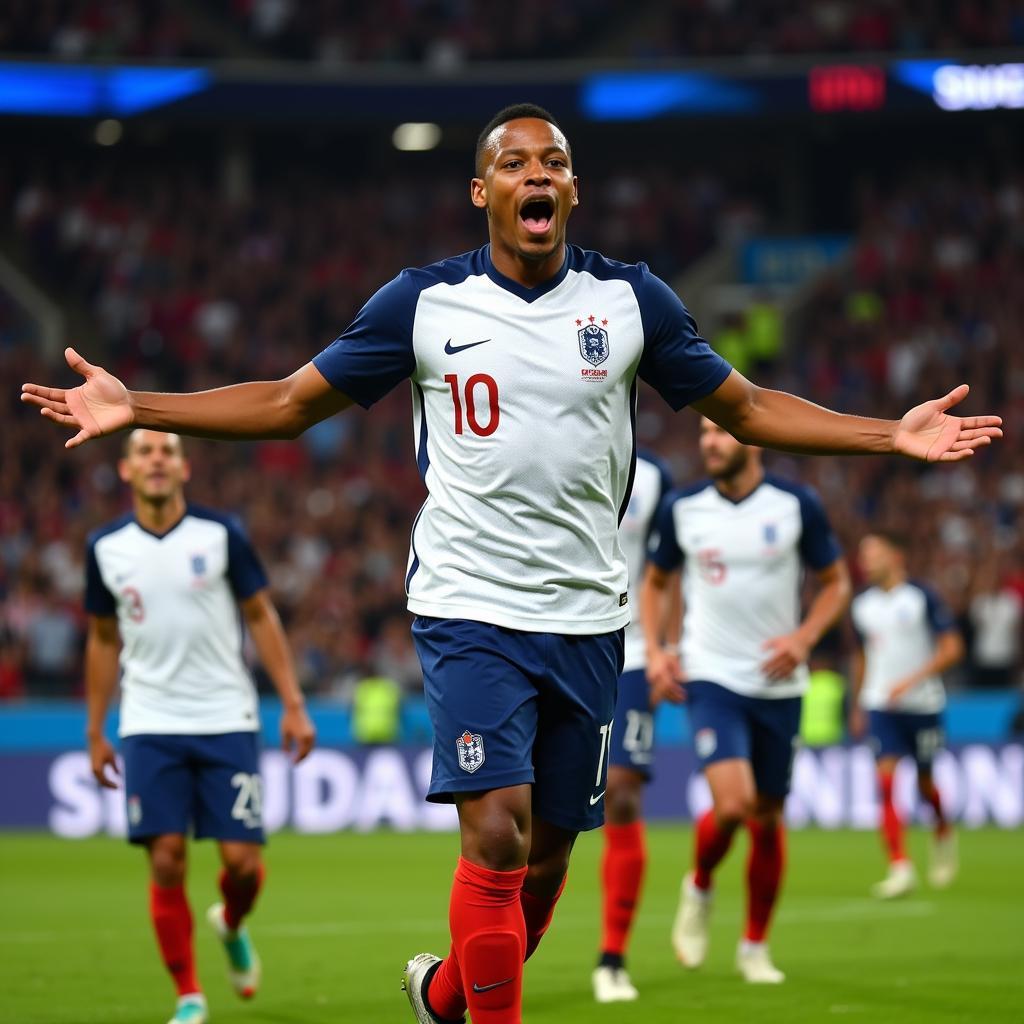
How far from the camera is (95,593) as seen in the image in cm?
879

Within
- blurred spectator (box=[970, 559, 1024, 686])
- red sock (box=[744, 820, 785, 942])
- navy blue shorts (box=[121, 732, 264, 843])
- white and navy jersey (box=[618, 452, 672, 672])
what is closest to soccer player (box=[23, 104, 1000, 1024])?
navy blue shorts (box=[121, 732, 264, 843])

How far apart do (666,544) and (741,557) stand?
0.38m

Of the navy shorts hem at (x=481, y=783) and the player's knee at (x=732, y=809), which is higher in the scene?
the navy shorts hem at (x=481, y=783)

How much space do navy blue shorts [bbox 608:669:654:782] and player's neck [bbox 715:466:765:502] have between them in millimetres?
1024

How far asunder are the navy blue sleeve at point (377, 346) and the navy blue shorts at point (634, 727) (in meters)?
3.88

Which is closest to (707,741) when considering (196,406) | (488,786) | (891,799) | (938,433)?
(938,433)

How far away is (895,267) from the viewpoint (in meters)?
30.1

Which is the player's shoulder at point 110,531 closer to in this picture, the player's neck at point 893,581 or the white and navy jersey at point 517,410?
→ the white and navy jersey at point 517,410

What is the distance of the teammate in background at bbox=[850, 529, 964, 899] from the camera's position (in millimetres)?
14523

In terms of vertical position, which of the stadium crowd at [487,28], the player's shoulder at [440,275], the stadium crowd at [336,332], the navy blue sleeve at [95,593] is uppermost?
the stadium crowd at [487,28]

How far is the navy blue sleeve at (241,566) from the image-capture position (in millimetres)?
8797

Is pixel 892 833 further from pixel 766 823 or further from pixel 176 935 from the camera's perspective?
pixel 176 935

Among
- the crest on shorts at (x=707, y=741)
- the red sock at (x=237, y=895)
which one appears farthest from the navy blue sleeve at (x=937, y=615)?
the red sock at (x=237, y=895)

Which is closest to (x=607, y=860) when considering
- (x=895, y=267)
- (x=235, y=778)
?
(x=235, y=778)
